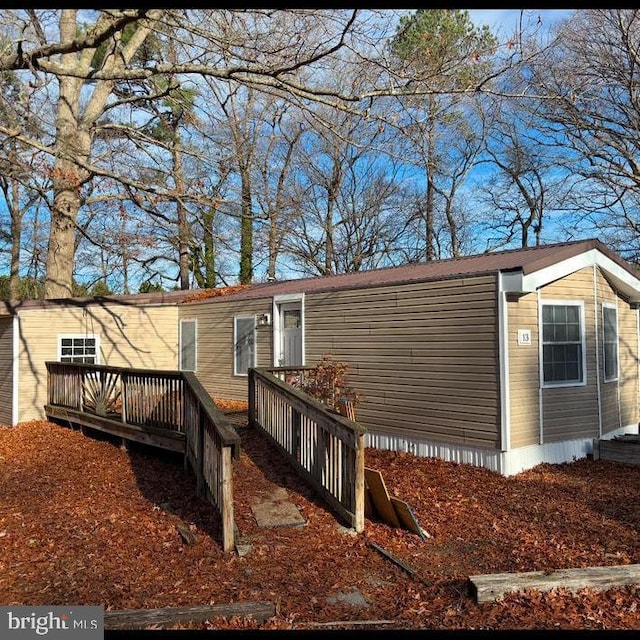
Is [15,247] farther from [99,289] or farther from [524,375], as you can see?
[524,375]

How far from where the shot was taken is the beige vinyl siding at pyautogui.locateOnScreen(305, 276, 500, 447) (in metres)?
8.11

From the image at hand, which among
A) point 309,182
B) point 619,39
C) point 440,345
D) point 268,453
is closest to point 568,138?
point 619,39

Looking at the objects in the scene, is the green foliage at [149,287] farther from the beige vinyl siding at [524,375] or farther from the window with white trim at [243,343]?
the beige vinyl siding at [524,375]

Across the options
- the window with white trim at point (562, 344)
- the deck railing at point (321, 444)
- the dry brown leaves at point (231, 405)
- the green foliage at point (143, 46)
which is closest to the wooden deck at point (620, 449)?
the window with white trim at point (562, 344)

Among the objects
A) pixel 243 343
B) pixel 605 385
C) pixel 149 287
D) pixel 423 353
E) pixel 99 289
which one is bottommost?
pixel 605 385

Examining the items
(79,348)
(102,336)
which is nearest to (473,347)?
(102,336)

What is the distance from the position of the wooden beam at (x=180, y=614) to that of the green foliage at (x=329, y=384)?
6.12m

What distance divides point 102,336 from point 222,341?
112 inches

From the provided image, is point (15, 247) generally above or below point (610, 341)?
above

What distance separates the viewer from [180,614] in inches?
135

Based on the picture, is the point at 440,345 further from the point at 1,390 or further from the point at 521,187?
the point at 521,187

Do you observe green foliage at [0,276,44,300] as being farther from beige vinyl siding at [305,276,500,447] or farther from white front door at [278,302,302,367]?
beige vinyl siding at [305,276,500,447]
